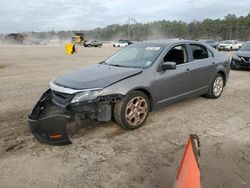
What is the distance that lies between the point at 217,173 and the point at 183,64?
275 cm

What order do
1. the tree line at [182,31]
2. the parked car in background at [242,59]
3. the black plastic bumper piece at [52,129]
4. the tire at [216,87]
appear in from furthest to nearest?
the tree line at [182,31], the parked car in background at [242,59], the tire at [216,87], the black plastic bumper piece at [52,129]

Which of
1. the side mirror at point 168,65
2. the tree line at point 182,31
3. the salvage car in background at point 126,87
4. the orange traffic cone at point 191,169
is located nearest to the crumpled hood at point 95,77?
the salvage car in background at point 126,87

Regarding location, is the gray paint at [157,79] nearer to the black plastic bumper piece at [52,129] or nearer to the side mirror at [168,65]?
the side mirror at [168,65]

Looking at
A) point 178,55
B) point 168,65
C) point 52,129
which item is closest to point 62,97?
point 52,129

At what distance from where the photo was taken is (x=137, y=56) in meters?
5.24

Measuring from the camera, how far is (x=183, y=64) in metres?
5.30

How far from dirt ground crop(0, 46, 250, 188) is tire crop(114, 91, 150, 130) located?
0.16m

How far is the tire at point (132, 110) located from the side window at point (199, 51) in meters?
1.96

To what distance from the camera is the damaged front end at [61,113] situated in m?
3.68

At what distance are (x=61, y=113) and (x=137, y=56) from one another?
216cm

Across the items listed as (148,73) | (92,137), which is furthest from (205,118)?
(92,137)

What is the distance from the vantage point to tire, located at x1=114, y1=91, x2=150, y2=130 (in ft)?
13.7

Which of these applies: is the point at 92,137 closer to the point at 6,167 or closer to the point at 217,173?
the point at 6,167

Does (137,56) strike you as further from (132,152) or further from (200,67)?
(132,152)
